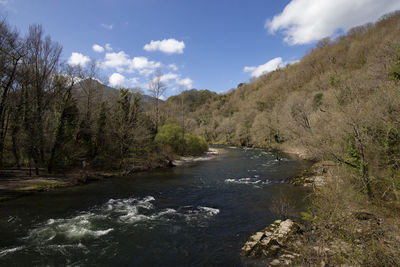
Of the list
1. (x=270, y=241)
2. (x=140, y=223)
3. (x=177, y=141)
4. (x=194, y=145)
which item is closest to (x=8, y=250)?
(x=140, y=223)

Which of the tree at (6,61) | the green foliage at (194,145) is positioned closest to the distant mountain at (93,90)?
the tree at (6,61)

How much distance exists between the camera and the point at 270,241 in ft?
27.2

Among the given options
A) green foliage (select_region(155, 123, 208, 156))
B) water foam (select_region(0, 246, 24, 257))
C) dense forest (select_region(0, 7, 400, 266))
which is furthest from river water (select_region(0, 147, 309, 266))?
green foliage (select_region(155, 123, 208, 156))

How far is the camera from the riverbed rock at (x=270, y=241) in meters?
7.97

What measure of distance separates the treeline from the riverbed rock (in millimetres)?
20744

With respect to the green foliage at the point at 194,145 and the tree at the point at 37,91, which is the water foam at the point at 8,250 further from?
the green foliage at the point at 194,145

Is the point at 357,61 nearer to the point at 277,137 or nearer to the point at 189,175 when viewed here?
the point at 277,137

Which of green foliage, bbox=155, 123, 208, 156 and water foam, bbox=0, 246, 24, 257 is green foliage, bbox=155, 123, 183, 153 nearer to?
green foliage, bbox=155, 123, 208, 156

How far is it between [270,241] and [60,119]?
2347 cm

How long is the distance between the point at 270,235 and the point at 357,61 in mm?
89488

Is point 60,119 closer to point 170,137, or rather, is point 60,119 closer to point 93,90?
point 93,90

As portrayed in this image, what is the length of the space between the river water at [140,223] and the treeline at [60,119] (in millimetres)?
7663

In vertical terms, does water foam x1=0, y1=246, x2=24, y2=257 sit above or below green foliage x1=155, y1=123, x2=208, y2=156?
below

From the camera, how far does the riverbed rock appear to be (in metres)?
7.97
